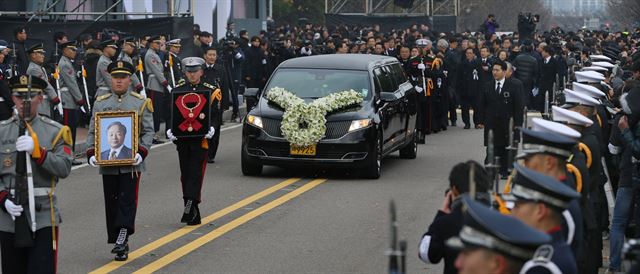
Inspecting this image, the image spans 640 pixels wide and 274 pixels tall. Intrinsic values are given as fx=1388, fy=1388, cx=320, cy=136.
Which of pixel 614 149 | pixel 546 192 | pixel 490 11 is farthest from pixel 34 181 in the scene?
pixel 490 11

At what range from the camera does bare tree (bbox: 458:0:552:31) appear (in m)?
98.2

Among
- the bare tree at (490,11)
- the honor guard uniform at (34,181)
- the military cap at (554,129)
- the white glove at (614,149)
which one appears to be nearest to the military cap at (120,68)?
the honor guard uniform at (34,181)

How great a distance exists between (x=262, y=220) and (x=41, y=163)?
18.6 ft

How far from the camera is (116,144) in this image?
12.2 metres

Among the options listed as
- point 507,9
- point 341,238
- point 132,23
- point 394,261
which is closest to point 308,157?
point 341,238

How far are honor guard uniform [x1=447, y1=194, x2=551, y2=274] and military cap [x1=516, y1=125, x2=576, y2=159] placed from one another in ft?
7.64

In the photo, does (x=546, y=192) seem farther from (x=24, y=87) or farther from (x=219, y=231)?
(x=219, y=231)

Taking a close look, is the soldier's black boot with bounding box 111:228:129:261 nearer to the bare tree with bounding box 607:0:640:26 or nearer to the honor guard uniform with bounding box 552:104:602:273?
the honor guard uniform with bounding box 552:104:602:273

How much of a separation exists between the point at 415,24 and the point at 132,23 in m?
25.5

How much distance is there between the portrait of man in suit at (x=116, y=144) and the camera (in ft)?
40.0

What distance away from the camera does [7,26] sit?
24.6m

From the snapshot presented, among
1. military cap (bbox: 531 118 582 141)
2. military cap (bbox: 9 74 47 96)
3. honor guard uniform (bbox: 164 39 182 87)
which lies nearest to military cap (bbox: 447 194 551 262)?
military cap (bbox: 531 118 582 141)

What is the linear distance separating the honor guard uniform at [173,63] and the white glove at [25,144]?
1502 cm

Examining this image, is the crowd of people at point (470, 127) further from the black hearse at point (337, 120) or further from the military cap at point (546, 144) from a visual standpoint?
the black hearse at point (337, 120)
